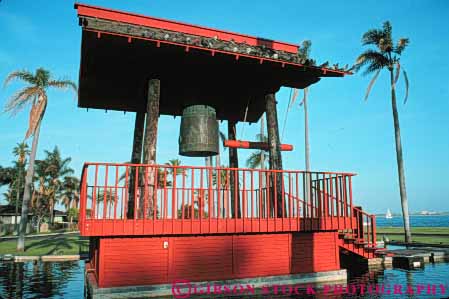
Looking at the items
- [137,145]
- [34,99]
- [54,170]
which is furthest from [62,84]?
[54,170]

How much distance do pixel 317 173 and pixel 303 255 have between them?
252cm

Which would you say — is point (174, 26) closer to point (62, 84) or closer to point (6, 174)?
point (62, 84)

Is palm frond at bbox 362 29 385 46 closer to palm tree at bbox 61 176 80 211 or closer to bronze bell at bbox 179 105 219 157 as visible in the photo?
bronze bell at bbox 179 105 219 157

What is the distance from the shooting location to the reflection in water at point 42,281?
1091 cm

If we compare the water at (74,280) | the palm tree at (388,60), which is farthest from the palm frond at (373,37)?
the water at (74,280)

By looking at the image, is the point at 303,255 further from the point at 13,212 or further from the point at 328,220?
the point at 13,212

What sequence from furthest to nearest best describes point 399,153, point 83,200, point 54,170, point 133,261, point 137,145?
point 54,170 → point 399,153 → point 137,145 → point 83,200 → point 133,261

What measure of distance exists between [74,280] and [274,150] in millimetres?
8418

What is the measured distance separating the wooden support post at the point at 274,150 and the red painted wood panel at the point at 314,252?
1065 mm

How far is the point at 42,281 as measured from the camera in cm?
1323

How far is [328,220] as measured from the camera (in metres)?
11.7

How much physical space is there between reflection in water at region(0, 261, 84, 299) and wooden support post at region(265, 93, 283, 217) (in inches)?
248

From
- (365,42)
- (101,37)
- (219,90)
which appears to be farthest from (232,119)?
(365,42)

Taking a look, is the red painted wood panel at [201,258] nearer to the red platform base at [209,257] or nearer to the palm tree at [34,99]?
the red platform base at [209,257]
